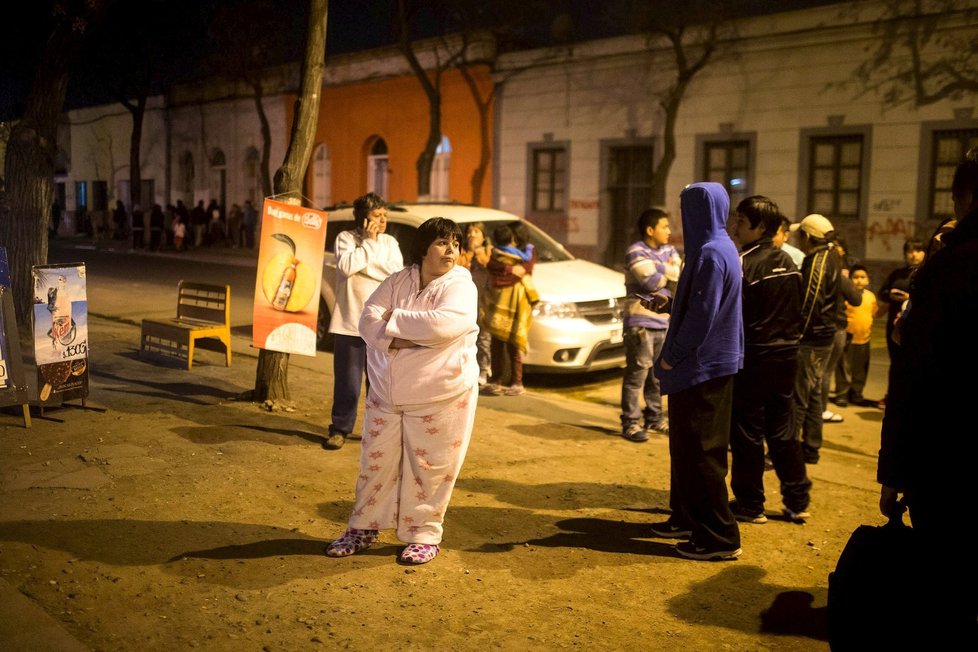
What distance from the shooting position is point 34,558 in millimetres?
4719

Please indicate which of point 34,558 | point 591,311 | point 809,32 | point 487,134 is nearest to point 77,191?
point 487,134

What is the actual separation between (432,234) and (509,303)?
15.0ft

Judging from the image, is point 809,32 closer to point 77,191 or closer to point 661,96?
point 661,96

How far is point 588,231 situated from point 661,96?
3.73 metres

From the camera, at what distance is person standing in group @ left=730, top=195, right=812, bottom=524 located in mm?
5445

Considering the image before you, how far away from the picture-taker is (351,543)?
193 inches

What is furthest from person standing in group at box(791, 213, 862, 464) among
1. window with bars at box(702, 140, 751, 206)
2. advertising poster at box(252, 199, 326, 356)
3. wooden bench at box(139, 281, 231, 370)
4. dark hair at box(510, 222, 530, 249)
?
window with bars at box(702, 140, 751, 206)

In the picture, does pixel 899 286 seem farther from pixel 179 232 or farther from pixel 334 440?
pixel 179 232

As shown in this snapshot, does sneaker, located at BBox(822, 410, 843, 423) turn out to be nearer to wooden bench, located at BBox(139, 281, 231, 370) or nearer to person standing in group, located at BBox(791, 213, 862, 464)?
person standing in group, located at BBox(791, 213, 862, 464)

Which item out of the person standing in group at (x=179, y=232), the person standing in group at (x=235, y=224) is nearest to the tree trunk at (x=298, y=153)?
the person standing in group at (x=179, y=232)

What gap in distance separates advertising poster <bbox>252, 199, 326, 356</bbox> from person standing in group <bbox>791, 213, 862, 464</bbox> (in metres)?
3.76

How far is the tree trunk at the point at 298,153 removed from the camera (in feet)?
27.2

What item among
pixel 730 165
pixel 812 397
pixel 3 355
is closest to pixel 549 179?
pixel 730 165

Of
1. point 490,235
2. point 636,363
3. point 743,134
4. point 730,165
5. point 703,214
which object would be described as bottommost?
point 636,363
